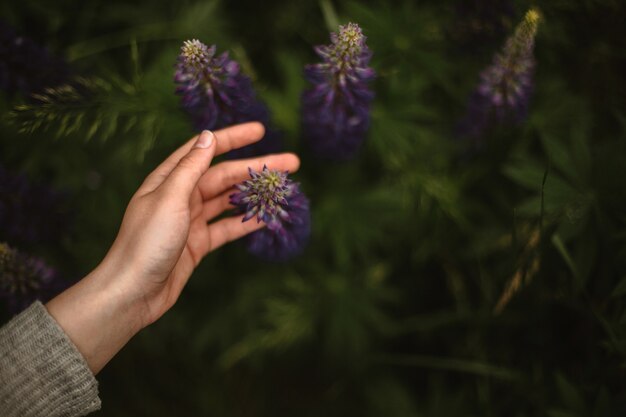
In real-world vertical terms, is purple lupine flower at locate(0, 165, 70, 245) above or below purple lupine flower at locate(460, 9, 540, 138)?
above

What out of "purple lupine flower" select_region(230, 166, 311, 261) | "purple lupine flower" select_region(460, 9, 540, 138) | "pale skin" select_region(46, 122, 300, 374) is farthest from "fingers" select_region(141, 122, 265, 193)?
"purple lupine flower" select_region(460, 9, 540, 138)

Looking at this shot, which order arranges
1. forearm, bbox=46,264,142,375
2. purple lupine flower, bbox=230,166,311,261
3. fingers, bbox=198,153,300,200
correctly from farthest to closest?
fingers, bbox=198,153,300,200 → forearm, bbox=46,264,142,375 → purple lupine flower, bbox=230,166,311,261

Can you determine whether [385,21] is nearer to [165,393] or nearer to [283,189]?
[283,189]

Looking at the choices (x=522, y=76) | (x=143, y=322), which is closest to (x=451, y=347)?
(x=522, y=76)

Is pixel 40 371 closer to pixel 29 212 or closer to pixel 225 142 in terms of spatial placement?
pixel 29 212

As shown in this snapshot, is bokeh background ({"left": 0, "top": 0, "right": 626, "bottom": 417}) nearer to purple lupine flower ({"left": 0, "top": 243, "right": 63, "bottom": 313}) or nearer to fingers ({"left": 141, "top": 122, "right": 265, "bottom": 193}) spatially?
purple lupine flower ({"left": 0, "top": 243, "right": 63, "bottom": 313})

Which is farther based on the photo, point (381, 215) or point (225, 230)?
point (381, 215)

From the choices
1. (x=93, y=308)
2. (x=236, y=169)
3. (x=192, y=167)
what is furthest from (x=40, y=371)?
(x=236, y=169)
